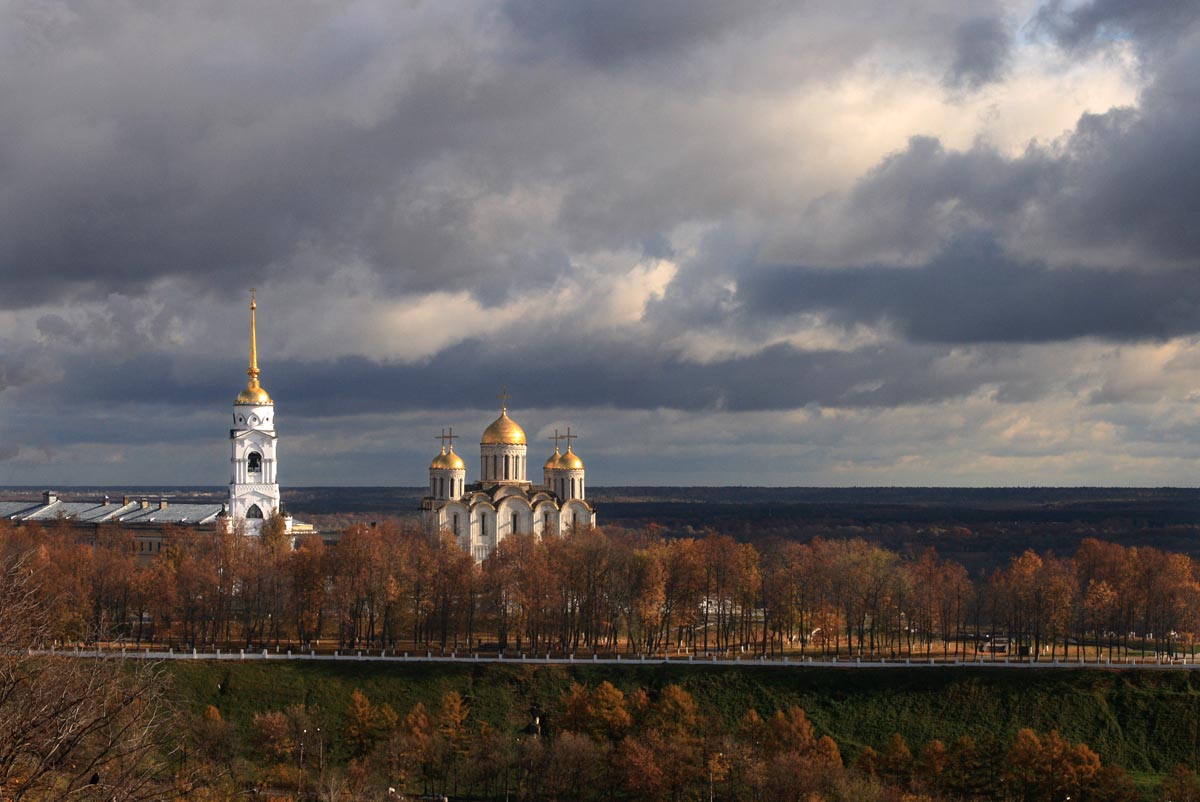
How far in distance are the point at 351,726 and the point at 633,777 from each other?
12.3 m

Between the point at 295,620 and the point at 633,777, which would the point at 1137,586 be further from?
the point at 295,620

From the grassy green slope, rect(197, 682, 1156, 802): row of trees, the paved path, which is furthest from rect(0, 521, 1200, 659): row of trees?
rect(197, 682, 1156, 802): row of trees

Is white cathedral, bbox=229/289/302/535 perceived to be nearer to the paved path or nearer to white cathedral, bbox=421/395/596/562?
white cathedral, bbox=421/395/596/562

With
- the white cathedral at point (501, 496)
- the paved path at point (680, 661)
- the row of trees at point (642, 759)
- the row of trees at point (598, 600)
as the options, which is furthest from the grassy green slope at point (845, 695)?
the white cathedral at point (501, 496)

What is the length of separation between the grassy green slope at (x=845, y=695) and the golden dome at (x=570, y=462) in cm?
2744

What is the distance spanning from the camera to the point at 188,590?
65375mm

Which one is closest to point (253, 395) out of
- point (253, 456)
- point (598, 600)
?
point (253, 456)

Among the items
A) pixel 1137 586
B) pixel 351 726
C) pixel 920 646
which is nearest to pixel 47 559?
pixel 351 726

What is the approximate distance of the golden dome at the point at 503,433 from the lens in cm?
8450

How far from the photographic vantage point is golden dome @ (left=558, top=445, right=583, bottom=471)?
85.1 metres

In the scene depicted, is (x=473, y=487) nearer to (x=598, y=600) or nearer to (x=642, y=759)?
(x=598, y=600)

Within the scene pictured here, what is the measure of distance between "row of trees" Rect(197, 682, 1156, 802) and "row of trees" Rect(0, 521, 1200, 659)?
11.3m

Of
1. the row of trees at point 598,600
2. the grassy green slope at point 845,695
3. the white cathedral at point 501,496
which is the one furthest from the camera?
the white cathedral at point 501,496

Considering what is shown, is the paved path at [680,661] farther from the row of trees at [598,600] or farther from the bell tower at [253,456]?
the bell tower at [253,456]
